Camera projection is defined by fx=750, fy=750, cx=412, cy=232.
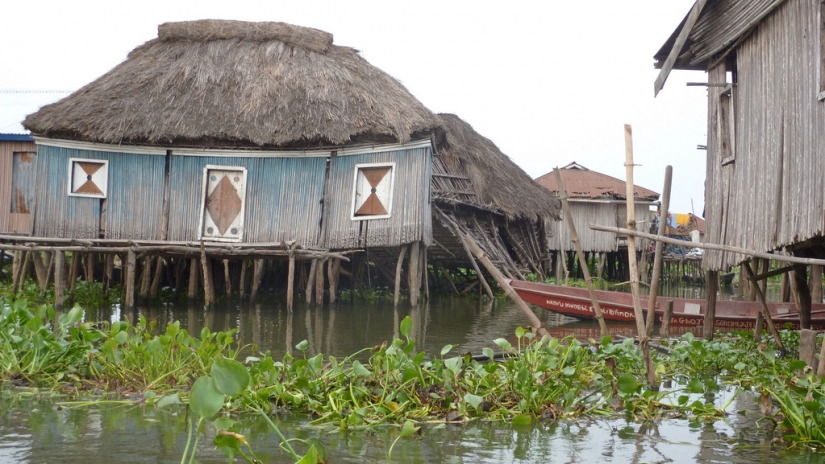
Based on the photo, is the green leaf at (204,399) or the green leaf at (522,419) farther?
the green leaf at (522,419)

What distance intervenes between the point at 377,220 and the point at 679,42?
22.9 feet

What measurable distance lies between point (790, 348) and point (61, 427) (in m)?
7.86

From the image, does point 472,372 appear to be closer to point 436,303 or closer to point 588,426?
point 588,426

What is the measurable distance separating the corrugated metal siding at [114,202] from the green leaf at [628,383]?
37.0 ft

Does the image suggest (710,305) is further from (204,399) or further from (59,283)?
(59,283)

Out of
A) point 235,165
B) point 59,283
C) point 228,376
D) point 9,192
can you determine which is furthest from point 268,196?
point 228,376

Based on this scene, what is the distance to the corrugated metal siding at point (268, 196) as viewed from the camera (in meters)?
14.4

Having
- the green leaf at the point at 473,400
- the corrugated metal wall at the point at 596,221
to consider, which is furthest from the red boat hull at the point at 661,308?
the corrugated metal wall at the point at 596,221

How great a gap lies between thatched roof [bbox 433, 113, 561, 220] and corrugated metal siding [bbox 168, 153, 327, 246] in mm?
4106

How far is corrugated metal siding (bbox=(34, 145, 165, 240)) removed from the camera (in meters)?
14.5

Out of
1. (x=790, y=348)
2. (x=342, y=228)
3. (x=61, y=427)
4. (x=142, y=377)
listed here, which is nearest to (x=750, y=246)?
(x=790, y=348)

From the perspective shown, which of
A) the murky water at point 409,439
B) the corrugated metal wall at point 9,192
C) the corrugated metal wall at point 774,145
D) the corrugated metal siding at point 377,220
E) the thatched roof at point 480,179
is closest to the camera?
the murky water at point 409,439

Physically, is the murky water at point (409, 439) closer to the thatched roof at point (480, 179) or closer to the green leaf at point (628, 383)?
the green leaf at point (628, 383)

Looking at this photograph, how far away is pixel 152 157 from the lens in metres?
14.5
